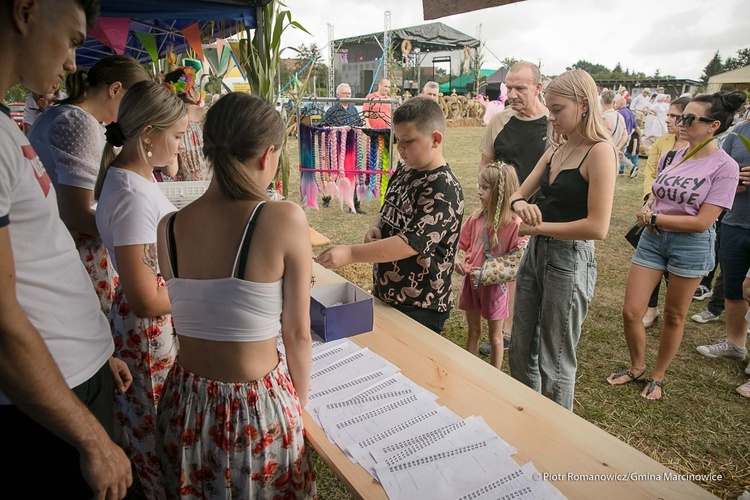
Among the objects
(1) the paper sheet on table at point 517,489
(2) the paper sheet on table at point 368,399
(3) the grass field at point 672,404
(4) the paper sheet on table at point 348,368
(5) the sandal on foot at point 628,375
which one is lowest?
(3) the grass field at point 672,404

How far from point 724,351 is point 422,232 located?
9.60ft

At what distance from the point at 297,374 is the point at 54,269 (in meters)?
0.63

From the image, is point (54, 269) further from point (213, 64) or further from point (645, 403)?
point (213, 64)

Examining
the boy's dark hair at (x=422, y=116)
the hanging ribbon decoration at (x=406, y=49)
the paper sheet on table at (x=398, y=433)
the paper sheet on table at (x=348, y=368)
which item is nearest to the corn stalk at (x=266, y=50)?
the boy's dark hair at (x=422, y=116)

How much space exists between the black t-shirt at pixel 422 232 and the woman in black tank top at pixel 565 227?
0.37 metres

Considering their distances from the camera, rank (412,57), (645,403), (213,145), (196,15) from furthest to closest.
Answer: (412,57) → (196,15) → (645,403) → (213,145)

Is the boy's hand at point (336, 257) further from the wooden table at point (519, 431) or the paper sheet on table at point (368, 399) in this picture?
the paper sheet on table at point (368, 399)

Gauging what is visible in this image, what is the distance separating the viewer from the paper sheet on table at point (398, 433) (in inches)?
46.6

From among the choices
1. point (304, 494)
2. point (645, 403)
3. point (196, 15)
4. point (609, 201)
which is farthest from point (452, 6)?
point (196, 15)

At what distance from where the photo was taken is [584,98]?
6.15ft

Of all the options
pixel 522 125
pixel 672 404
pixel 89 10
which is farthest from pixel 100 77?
pixel 672 404

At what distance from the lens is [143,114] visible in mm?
1547

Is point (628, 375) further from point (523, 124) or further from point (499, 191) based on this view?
point (523, 124)

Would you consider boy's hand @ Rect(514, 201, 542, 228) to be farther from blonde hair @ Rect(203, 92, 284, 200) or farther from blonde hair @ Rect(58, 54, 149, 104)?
blonde hair @ Rect(58, 54, 149, 104)
